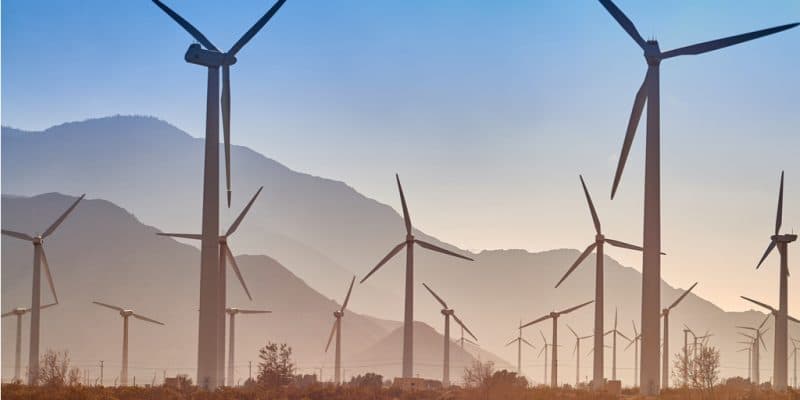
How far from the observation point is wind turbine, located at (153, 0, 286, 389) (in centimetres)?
5900

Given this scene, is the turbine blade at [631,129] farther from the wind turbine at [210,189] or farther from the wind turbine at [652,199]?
the wind turbine at [210,189]

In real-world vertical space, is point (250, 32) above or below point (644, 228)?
above

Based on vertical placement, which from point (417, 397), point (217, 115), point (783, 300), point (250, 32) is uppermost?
point (250, 32)

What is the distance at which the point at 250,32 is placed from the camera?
65812 millimetres

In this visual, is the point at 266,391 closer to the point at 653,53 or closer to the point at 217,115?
the point at 217,115

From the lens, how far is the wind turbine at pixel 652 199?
5538 centimetres

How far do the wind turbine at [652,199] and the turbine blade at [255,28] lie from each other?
72.0 ft

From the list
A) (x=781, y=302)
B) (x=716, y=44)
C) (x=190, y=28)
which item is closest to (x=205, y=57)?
(x=190, y=28)

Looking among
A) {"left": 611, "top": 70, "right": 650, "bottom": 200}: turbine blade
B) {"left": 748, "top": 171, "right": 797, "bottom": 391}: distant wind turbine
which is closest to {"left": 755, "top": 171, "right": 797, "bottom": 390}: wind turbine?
{"left": 748, "top": 171, "right": 797, "bottom": 391}: distant wind turbine

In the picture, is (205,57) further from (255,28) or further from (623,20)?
(623,20)

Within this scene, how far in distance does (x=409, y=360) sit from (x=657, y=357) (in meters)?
44.1

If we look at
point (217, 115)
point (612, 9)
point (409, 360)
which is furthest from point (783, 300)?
point (217, 115)

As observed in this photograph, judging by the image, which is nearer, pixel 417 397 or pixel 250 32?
pixel 417 397

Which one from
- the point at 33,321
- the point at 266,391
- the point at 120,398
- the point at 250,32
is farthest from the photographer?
the point at 33,321
